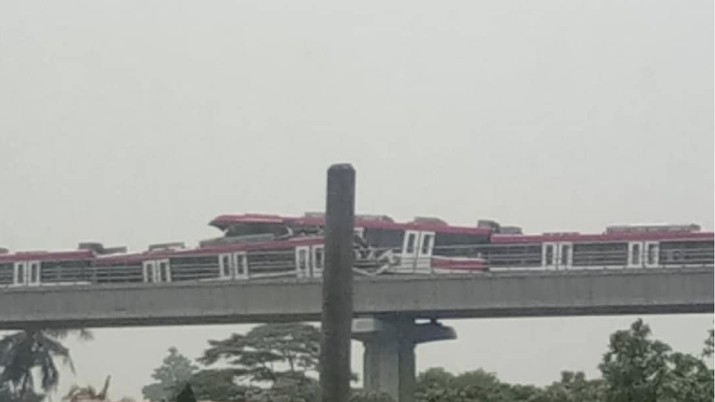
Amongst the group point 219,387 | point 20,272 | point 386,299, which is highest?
point 20,272

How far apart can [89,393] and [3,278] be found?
692 cm

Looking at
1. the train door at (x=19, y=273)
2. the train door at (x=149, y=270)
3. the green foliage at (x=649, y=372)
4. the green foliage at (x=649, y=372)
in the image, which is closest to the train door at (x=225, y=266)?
the train door at (x=149, y=270)

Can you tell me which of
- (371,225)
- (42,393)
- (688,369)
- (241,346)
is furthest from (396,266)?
(688,369)

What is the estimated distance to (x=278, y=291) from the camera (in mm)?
32719

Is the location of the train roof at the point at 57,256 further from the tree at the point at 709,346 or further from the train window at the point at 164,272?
the tree at the point at 709,346

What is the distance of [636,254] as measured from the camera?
31.0 m

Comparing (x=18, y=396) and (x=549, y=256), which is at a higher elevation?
(x=549, y=256)

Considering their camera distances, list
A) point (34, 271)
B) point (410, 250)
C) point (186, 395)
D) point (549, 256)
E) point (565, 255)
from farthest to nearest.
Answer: point (34, 271) → point (410, 250) → point (549, 256) → point (565, 255) → point (186, 395)

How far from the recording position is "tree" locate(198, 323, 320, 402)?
36.7 m

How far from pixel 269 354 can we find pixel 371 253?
6.83 m

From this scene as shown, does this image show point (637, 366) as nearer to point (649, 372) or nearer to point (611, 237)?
point (649, 372)

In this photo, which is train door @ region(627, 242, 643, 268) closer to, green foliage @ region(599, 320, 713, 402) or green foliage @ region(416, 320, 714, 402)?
green foliage @ region(416, 320, 714, 402)

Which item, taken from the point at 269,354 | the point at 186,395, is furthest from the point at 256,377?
the point at 186,395

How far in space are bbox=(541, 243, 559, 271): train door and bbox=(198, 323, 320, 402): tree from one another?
764 centimetres
